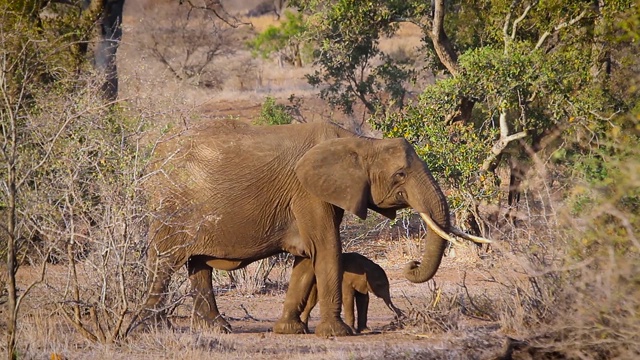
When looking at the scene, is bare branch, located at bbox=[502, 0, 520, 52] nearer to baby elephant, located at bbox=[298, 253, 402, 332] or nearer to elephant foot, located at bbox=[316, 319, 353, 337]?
baby elephant, located at bbox=[298, 253, 402, 332]

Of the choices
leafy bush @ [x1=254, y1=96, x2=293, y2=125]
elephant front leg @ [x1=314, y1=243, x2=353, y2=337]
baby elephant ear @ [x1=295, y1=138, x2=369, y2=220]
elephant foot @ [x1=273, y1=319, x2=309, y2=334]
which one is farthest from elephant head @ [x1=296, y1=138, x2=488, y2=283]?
leafy bush @ [x1=254, y1=96, x2=293, y2=125]

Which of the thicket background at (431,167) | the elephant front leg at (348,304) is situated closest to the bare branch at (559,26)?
the thicket background at (431,167)

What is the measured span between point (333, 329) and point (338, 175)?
1.43m

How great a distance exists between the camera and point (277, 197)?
11.1m

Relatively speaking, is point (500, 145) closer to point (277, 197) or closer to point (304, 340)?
point (277, 197)

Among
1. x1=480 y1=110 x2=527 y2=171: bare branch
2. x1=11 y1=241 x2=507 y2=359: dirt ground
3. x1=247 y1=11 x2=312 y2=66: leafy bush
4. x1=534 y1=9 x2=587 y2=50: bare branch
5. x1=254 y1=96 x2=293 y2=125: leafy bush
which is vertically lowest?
x1=11 y1=241 x2=507 y2=359: dirt ground

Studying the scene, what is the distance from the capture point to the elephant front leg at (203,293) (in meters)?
11.2

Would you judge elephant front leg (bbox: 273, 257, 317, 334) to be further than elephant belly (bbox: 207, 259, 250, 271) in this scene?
No

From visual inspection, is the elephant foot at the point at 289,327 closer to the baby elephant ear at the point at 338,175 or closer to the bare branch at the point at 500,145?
the baby elephant ear at the point at 338,175

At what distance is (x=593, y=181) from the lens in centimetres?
823

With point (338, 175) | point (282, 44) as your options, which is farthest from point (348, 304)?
point (282, 44)

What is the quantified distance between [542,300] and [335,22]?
9409mm

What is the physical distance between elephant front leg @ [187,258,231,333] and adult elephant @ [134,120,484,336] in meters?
0.01

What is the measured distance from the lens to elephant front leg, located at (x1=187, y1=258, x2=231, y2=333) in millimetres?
11164
